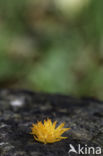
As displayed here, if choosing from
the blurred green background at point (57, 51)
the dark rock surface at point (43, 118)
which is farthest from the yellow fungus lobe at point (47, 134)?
the blurred green background at point (57, 51)

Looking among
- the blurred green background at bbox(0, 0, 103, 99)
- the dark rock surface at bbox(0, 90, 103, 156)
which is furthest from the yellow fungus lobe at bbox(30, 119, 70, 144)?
the blurred green background at bbox(0, 0, 103, 99)

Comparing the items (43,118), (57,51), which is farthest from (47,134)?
(57,51)

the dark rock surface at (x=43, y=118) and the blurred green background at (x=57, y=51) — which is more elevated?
the blurred green background at (x=57, y=51)

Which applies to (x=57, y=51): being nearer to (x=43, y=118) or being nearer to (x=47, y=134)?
(x=43, y=118)

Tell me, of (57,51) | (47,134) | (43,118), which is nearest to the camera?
(47,134)

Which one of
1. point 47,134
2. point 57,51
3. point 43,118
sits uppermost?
point 57,51

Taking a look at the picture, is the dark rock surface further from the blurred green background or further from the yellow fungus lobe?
the blurred green background

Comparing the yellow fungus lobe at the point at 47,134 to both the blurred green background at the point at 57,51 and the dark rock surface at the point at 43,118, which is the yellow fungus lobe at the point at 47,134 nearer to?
the dark rock surface at the point at 43,118
